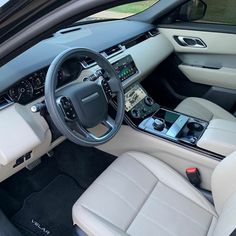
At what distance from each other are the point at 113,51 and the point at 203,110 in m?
0.65

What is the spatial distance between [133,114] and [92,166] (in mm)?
498

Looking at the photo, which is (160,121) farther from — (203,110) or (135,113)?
(203,110)

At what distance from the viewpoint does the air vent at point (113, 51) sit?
2072 millimetres

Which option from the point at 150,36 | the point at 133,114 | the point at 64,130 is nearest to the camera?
the point at 64,130

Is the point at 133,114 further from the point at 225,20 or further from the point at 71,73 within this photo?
the point at 225,20

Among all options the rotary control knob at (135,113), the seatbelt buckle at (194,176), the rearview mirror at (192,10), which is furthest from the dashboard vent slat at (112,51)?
the seatbelt buckle at (194,176)

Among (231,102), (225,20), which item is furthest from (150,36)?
(231,102)

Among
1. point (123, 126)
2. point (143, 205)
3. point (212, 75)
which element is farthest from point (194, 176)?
point (212, 75)

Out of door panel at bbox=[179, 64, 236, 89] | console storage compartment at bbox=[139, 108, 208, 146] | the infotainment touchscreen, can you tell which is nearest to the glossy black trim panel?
door panel at bbox=[179, 64, 236, 89]

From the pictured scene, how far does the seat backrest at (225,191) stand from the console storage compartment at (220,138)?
24cm

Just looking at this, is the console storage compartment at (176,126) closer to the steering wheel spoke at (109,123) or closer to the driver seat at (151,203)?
the driver seat at (151,203)

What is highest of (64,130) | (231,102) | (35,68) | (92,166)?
(35,68)

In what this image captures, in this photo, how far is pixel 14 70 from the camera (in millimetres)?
1538

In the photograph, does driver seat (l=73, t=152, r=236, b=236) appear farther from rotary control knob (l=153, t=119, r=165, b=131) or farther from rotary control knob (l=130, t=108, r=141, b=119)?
rotary control knob (l=130, t=108, r=141, b=119)
